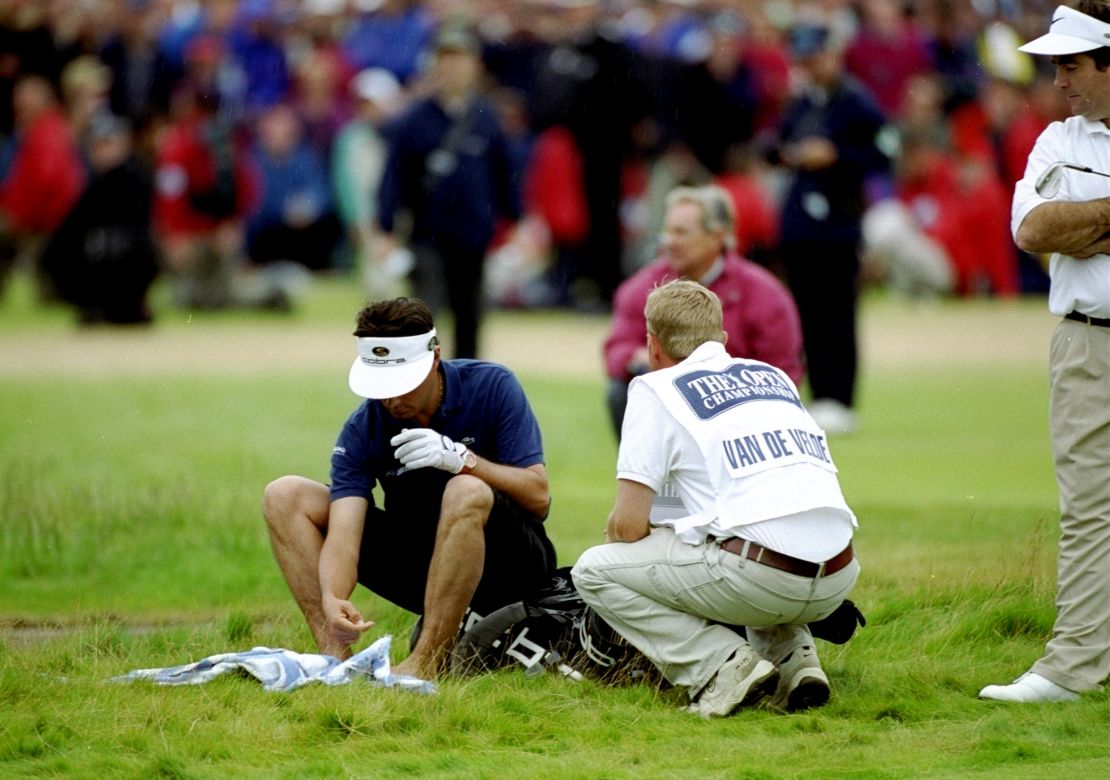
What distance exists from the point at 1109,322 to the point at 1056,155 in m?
0.61

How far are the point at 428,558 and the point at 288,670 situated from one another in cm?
70

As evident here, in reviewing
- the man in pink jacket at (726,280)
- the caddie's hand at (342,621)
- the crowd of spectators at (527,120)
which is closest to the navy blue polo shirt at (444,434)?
the caddie's hand at (342,621)

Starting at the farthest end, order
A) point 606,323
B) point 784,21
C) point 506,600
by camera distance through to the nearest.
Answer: point 784,21 → point 606,323 → point 506,600

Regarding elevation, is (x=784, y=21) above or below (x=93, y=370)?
above

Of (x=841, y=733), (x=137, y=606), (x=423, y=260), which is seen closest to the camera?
(x=841, y=733)

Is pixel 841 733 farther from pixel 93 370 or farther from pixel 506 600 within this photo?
pixel 93 370

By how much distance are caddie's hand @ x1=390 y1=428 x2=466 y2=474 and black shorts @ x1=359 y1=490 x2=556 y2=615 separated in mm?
348

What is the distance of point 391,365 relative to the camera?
6594mm

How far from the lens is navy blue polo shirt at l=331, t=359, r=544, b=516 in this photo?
6734 millimetres

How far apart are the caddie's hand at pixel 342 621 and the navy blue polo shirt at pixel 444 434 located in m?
0.44

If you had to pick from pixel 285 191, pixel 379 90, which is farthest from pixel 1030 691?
pixel 285 191

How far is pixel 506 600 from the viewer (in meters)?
6.91

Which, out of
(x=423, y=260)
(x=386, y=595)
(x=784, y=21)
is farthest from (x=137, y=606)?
(x=784, y=21)

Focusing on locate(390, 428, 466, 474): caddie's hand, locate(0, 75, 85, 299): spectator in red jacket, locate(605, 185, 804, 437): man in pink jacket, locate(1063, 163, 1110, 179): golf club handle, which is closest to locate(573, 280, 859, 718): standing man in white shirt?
locate(390, 428, 466, 474): caddie's hand
